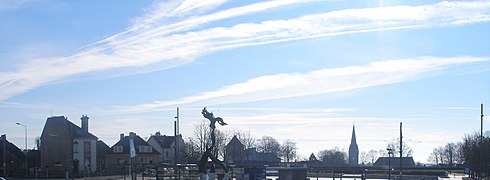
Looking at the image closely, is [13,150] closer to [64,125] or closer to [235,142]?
[64,125]

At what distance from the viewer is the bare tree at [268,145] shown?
143875 mm

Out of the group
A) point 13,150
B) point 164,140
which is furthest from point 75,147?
point 164,140

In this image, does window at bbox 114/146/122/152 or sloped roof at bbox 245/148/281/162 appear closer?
window at bbox 114/146/122/152

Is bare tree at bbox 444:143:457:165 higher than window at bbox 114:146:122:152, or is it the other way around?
window at bbox 114:146:122:152

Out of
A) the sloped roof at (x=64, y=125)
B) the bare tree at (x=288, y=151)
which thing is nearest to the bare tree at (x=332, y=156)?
the bare tree at (x=288, y=151)

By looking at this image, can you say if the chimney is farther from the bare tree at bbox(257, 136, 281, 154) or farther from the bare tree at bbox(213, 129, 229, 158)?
the bare tree at bbox(257, 136, 281, 154)

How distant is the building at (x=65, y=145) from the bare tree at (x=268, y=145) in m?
52.4

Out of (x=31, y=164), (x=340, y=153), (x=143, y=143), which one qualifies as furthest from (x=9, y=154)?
(x=340, y=153)

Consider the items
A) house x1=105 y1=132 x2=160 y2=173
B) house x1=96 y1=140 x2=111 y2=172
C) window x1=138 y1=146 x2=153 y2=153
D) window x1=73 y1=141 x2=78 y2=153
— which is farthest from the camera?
window x1=138 y1=146 x2=153 y2=153

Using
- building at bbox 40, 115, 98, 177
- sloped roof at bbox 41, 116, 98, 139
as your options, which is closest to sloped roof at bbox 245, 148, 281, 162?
building at bbox 40, 115, 98, 177

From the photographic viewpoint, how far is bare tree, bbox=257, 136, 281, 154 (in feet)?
472

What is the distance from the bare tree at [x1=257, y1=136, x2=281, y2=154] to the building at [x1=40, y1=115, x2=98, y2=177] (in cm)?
5245

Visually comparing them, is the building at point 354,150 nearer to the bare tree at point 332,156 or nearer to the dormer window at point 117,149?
the bare tree at point 332,156

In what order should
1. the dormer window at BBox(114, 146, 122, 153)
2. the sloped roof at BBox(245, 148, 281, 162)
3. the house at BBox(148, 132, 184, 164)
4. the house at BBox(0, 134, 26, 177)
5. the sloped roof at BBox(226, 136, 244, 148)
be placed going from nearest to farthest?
1. the house at BBox(0, 134, 26, 177)
2. the dormer window at BBox(114, 146, 122, 153)
3. the sloped roof at BBox(226, 136, 244, 148)
4. the sloped roof at BBox(245, 148, 281, 162)
5. the house at BBox(148, 132, 184, 164)
